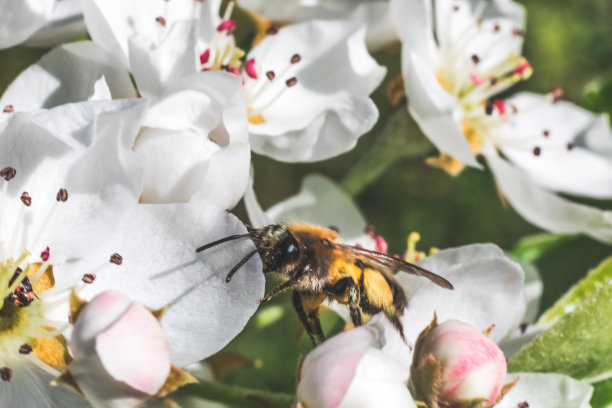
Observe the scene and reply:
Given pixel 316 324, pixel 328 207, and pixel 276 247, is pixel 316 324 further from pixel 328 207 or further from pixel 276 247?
pixel 328 207

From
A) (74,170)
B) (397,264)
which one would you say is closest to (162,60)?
(74,170)

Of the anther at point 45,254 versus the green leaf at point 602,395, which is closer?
the anther at point 45,254

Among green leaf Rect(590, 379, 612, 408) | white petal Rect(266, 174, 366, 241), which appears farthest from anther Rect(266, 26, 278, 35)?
green leaf Rect(590, 379, 612, 408)

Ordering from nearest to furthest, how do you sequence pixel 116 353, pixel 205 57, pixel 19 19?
pixel 116 353 < pixel 19 19 < pixel 205 57

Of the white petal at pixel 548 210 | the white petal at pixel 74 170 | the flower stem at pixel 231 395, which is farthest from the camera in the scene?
the white petal at pixel 548 210

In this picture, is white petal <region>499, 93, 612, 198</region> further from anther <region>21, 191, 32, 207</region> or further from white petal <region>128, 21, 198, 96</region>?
anther <region>21, 191, 32, 207</region>

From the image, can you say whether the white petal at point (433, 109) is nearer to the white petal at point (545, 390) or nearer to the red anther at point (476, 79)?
the red anther at point (476, 79)

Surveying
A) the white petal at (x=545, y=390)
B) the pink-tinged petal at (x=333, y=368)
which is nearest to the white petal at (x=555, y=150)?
the white petal at (x=545, y=390)
